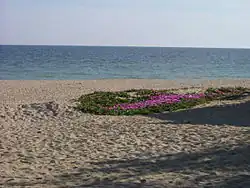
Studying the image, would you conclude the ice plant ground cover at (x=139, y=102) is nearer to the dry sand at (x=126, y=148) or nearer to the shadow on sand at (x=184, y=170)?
the dry sand at (x=126, y=148)

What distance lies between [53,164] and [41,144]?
2016mm

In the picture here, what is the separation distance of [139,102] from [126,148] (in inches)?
311

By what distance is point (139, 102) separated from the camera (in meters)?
17.2

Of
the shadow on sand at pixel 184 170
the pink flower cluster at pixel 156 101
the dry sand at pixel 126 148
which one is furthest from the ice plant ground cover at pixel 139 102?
the shadow on sand at pixel 184 170

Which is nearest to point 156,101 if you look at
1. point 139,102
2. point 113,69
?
point 139,102

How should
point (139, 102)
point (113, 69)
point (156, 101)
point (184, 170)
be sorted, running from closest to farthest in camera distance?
point (184, 170)
point (156, 101)
point (139, 102)
point (113, 69)

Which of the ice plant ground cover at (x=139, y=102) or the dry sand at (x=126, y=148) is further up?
the ice plant ground cover at (x=139, y=102)

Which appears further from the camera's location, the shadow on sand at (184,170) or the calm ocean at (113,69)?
the calm ocean at (113,69)

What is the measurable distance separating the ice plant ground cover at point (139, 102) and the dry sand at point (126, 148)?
0.91m

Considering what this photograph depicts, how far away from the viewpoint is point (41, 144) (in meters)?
10.0

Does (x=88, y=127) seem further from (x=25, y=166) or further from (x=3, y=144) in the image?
(x=25, y=166)

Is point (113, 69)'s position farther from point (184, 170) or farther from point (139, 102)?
point (184, 170)

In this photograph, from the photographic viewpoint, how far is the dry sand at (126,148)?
686cm

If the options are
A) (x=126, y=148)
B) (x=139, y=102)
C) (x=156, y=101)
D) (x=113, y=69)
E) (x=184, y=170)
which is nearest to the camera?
(x=184, y=170)
